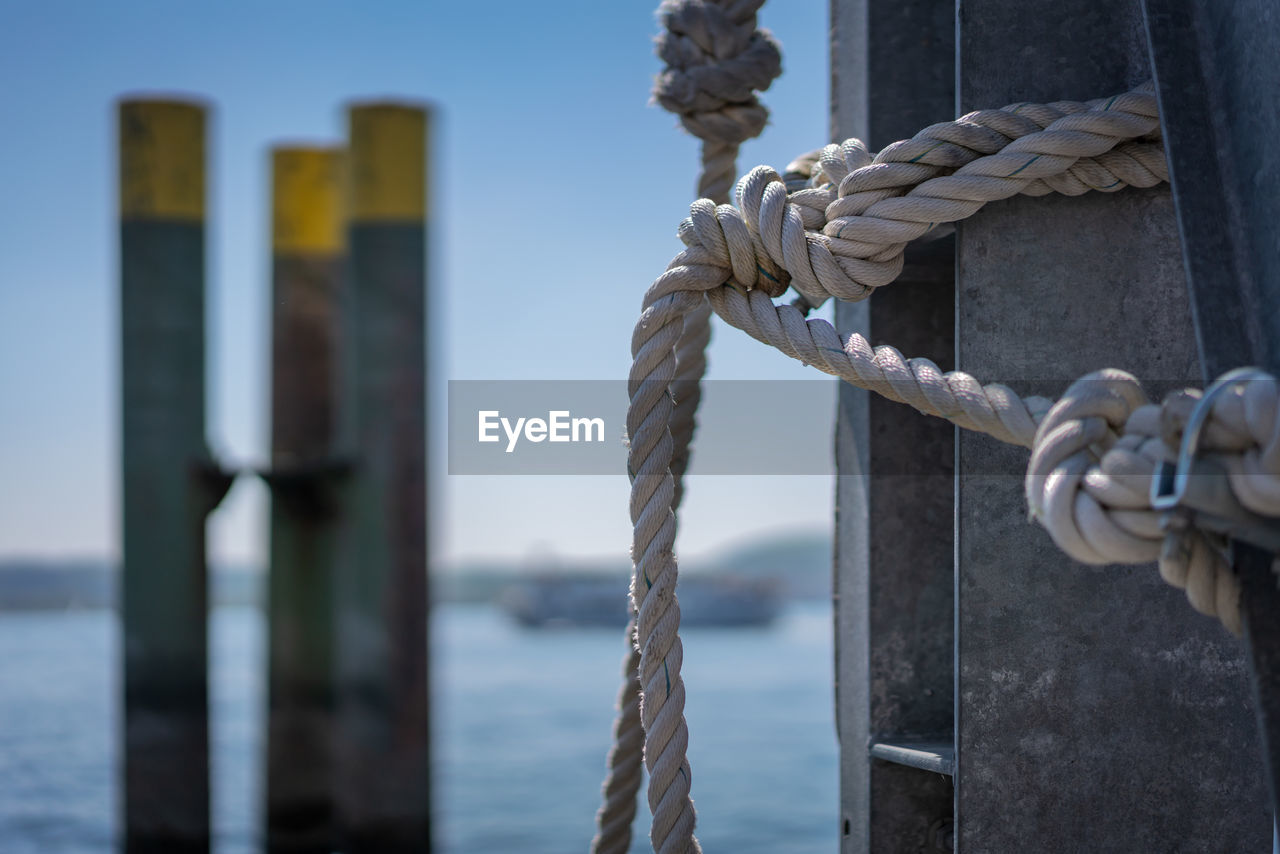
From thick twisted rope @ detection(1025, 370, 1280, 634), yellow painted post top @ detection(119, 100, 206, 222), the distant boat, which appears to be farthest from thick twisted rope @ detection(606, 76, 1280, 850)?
the distant boat

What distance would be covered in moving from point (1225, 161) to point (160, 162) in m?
7.27

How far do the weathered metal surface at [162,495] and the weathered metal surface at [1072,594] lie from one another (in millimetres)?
6362

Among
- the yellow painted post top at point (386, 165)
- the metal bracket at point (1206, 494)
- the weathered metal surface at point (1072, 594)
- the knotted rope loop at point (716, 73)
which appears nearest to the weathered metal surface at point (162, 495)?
the yellow painted post top at point (386, 165)

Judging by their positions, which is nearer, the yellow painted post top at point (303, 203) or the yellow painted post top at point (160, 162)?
the yellow painted post top at point (160, 162)

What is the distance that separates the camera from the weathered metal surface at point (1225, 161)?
4.86 feet

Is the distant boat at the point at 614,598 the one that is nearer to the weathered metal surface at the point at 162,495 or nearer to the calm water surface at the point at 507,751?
the calm water surface at the point at 507,751

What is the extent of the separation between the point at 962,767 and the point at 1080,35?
4.03 feet

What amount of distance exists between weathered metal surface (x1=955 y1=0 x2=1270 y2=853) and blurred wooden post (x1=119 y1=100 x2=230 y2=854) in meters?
6.36

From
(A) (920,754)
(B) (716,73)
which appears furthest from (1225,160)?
(B) (716,73)

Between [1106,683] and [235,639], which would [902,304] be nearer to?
[1106,683]

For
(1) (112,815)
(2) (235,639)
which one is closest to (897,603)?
(1) (112,815)

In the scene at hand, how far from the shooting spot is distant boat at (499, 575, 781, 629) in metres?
48.8

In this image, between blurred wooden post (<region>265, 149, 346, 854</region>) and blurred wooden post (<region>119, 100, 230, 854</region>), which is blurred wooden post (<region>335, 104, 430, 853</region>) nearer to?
blurred wooden post (<region>265, 149, 346, 854</region>)

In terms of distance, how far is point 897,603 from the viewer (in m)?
2.35
